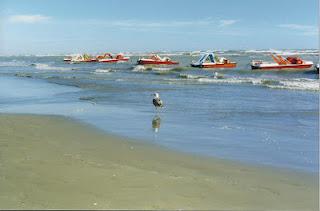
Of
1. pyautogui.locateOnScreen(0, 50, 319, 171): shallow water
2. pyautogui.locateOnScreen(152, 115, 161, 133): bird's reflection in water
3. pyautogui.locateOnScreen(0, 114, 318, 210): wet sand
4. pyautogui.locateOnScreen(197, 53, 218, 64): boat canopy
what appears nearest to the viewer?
pyautogui.locateOnScreen(0, 114, 318, 210): wet sand

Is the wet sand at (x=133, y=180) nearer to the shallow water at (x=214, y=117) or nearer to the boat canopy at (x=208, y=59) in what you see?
the shallow water at (x=214, y=117)

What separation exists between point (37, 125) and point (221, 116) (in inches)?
223

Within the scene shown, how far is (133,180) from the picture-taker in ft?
24.1

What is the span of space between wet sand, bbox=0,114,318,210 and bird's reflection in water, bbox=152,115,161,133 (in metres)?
2.08

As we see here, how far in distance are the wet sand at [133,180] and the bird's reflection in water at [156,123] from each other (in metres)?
2.08

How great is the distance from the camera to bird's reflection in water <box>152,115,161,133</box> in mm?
12914

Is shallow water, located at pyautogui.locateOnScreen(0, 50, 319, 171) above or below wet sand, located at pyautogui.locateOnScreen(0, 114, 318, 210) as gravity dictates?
below

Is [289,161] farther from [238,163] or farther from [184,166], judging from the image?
[184,166]

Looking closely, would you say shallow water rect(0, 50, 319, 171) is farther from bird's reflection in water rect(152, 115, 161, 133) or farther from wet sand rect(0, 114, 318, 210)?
wet sand rect(0, 114, 318, 210)

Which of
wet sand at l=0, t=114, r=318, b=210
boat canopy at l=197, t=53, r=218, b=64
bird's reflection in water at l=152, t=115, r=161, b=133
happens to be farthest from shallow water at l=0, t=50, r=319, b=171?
boat canopy at l=197, t=53, r=218, b=64

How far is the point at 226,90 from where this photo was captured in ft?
83.5

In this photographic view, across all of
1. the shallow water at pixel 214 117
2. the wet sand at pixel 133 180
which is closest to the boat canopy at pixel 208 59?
the shallow water at pixel 214 117

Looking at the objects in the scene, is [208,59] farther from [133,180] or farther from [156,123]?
[133,180]

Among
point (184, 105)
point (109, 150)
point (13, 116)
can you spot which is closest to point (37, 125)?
point (13, 116)
